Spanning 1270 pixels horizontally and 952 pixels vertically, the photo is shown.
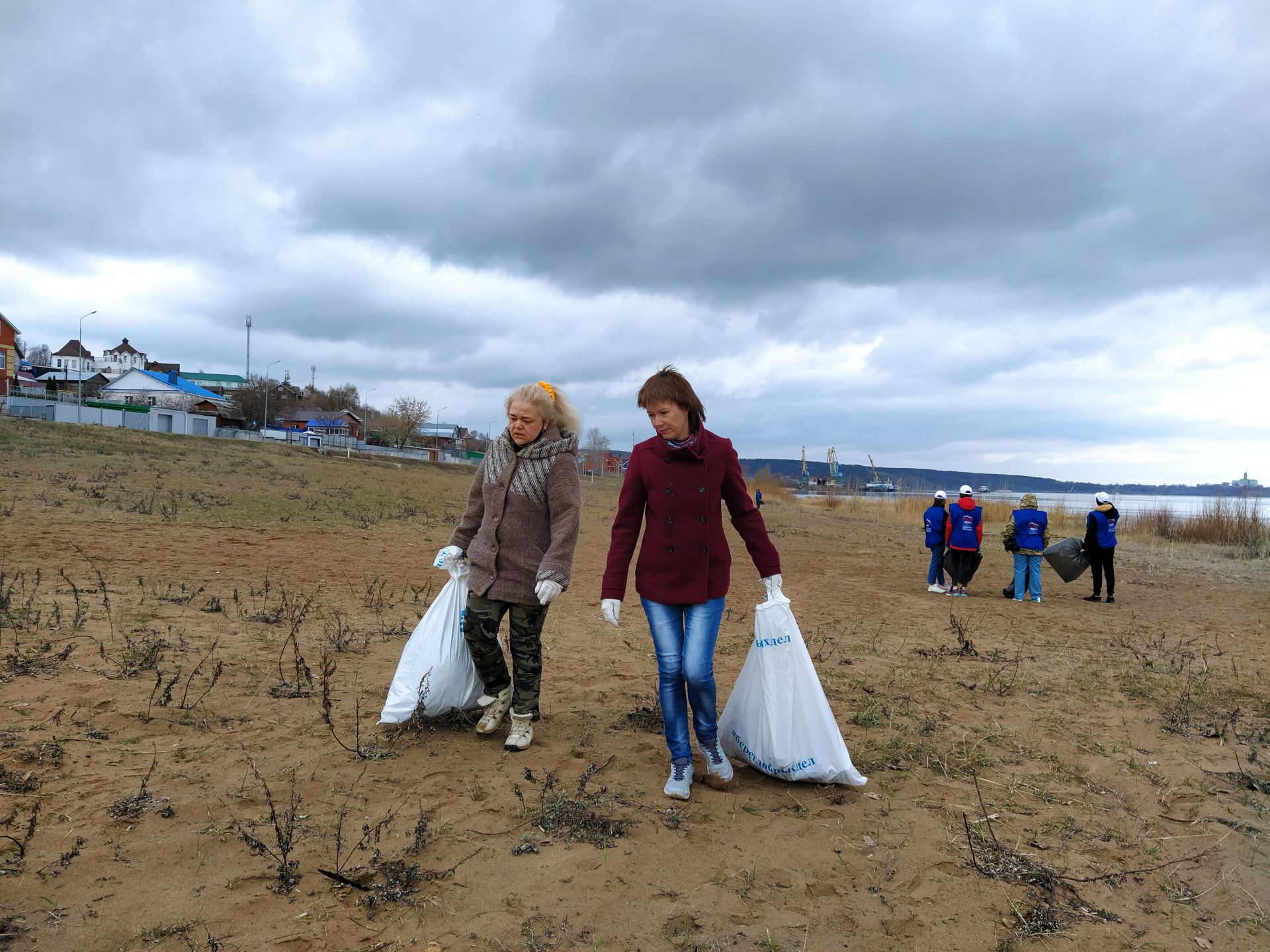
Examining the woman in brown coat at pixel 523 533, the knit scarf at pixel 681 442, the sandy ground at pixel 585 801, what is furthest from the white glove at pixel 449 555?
the knit scarf at pixel 681 442

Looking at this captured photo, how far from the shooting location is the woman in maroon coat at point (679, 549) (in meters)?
3.44

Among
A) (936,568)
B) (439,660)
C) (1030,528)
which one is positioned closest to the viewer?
(439,660)

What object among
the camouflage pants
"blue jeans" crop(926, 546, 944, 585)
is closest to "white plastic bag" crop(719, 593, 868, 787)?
the camouflage pants

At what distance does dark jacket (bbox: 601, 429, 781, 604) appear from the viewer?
136 inches

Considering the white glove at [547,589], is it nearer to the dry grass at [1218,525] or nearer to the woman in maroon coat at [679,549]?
the woman in maroon coat at [679,549]

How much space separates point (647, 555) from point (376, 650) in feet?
10.9

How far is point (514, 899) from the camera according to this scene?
2.68 m

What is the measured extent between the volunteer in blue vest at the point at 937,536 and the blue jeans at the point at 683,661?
331 inches

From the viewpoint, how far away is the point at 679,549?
3457mm

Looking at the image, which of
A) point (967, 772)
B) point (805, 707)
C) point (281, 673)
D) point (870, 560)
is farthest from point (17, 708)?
point (870, 560)

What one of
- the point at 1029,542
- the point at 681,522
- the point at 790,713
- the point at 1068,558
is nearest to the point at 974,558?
the point at 1029,542

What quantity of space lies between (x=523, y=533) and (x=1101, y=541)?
9.85 metres

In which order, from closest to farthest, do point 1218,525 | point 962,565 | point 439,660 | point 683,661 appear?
point 683,661, point 439,660, point 962,565, point 1218,525

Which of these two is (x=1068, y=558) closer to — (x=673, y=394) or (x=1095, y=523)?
(x=1095, y=523)
